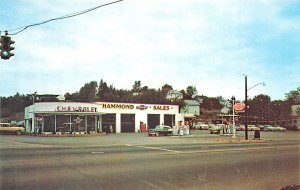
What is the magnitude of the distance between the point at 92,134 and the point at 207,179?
3723cm

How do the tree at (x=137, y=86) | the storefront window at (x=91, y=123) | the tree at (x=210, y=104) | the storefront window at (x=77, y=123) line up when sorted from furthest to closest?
the tree at (x=137, y=86) < the tree at (x=210, y=104) < the storefront window at (x=91, y=123) < the storefront window at (x=77, y=123)

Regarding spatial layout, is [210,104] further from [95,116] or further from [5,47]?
[5,47]

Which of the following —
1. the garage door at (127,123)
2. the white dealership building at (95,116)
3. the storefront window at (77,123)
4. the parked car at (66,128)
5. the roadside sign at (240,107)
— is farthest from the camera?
the garage door at (127,123)

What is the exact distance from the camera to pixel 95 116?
52.9 m

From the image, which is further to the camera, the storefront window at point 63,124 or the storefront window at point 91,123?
the storefront window at point 91,123

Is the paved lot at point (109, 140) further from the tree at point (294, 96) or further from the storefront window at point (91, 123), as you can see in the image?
the tree at point (294, 96)

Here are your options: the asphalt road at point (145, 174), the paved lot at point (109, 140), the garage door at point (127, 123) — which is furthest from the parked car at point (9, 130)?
the asphalt road at point (145, 174)

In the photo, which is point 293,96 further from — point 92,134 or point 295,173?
point 295,173

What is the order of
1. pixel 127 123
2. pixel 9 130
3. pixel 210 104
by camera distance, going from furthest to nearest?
pixel 210 104
pixel 127 123
pixel 9 130

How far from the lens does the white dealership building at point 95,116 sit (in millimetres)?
48781

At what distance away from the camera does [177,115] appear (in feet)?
216

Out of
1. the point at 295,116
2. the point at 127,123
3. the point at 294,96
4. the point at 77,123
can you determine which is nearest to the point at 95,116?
the point at 77,123

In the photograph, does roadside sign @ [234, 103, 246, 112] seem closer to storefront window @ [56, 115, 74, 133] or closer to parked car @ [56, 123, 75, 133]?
parked car @ [56, 123, 75, 133]

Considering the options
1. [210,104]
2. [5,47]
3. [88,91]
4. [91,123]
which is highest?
[88,91]
